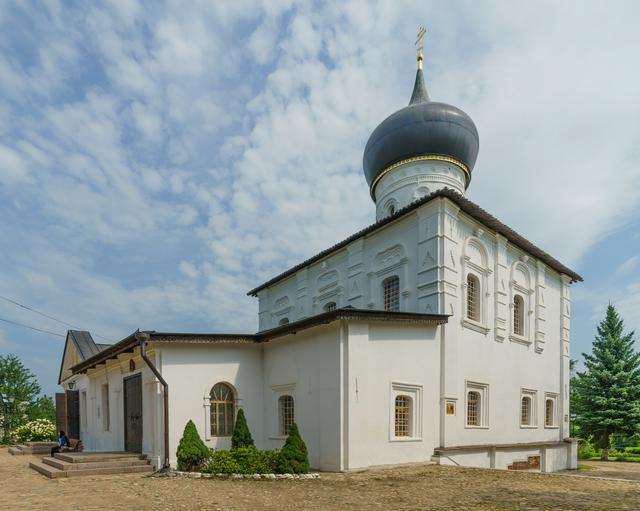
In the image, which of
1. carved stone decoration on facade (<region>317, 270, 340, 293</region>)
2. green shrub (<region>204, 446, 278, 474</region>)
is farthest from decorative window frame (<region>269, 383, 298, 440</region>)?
carved stone decoration on facade (<region>317, 270, 340, 293</region>)

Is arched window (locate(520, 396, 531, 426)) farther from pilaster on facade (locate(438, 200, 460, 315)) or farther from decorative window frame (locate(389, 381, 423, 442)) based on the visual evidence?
decorative window frame (locate(389, 381, 423, 442))

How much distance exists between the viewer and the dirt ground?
8688 millimetres

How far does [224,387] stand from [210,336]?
188cm

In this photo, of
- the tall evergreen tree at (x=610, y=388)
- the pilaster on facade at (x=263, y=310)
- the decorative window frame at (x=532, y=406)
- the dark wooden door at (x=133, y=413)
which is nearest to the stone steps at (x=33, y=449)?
the dark wooden door at (x=133, y=413)

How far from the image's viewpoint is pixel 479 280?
57.7 ft

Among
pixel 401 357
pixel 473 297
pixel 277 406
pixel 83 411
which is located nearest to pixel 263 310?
pixel 83 411

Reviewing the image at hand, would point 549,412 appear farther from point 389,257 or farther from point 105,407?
point 105,407

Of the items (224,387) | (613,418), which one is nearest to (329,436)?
(224,387)

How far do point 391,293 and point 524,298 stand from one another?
20.0 ft

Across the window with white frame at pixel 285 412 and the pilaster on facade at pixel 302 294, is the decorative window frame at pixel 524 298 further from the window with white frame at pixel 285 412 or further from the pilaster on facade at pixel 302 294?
the window with white frame at pixel 285 412

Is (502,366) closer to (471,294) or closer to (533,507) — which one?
(471,294)

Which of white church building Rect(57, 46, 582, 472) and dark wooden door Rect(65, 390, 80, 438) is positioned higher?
white church building Rect(57, 46, 582, 472)

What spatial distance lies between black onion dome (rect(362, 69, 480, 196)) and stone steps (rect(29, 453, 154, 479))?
1631 cm

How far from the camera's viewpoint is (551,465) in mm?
19578
